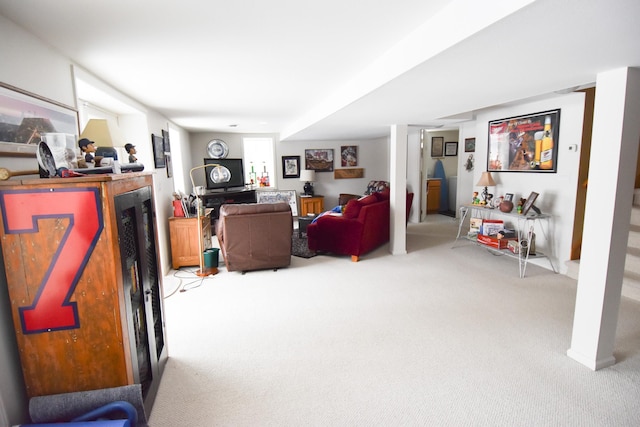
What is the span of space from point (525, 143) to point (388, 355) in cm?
358

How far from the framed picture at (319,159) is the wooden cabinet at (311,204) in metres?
0.85

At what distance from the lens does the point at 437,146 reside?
784 cm

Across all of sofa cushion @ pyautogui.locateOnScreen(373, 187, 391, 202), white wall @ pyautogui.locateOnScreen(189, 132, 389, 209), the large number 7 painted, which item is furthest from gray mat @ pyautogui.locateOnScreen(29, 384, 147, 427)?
white wall @ pyautogui.locateOnScreen(189, 132, 389, 209)

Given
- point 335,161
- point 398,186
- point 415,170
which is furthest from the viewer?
point 335,161

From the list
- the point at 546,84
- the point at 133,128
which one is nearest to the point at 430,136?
the point at 546,84

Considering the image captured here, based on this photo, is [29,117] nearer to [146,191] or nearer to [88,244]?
[146,191]

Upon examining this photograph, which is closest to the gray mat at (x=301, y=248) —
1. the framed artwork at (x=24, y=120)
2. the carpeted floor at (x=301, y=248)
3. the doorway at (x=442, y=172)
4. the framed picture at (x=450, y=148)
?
the carpeted floor at (x=301, y=248)

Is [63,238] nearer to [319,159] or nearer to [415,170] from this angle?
[415,170]

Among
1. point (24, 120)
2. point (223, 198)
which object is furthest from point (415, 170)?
point (24, 120)

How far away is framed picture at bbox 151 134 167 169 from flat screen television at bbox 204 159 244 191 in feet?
8.15

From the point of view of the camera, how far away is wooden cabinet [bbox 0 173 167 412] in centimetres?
132

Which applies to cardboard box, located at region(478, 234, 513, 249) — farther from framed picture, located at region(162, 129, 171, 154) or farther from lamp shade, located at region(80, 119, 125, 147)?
framed picture, located at region(162, 129, 171, 154)

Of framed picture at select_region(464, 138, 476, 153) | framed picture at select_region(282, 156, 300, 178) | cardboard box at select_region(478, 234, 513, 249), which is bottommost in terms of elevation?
cardboard box at select_region(478, 234, 513, 249)

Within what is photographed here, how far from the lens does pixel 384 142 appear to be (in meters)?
8.40
